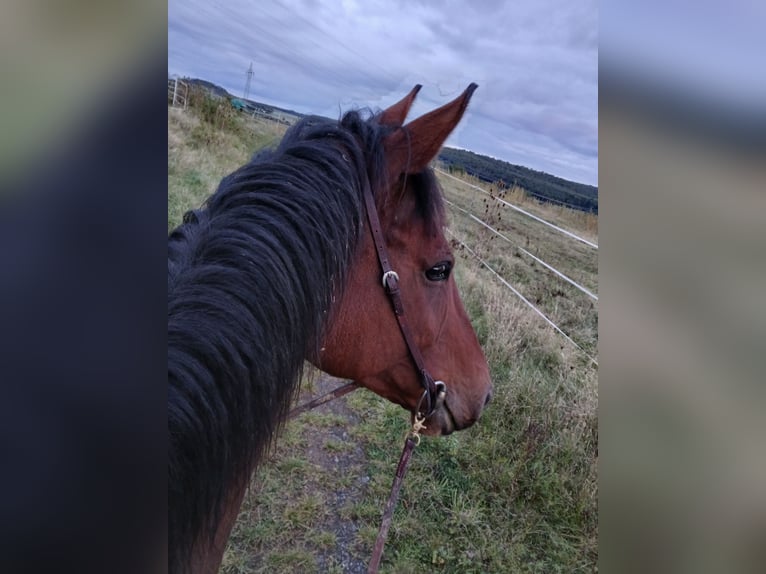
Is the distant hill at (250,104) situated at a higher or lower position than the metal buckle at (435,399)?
higher

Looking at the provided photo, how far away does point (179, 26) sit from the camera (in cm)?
88

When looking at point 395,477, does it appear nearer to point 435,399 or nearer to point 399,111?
point 435,399

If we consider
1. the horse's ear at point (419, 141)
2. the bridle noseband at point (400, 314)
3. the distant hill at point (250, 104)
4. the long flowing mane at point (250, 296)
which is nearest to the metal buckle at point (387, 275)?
the bridle noseband at point (400, 314)

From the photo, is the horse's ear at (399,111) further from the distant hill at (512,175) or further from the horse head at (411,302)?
the distant hill at (512,175)

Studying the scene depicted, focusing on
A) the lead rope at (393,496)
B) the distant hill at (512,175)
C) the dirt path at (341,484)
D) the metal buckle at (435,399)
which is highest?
the distant hill at (512,175)

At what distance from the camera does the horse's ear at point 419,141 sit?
1.04 metres

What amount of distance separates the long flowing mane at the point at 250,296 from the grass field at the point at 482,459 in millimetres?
223

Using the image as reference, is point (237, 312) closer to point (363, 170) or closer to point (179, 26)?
point (363, 170)

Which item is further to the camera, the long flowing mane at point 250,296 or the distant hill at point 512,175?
the distant hill at point 512,175

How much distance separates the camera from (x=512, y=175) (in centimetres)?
134

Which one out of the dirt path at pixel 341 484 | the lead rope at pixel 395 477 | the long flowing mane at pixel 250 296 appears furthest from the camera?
the dirt path at pixel 341 484
